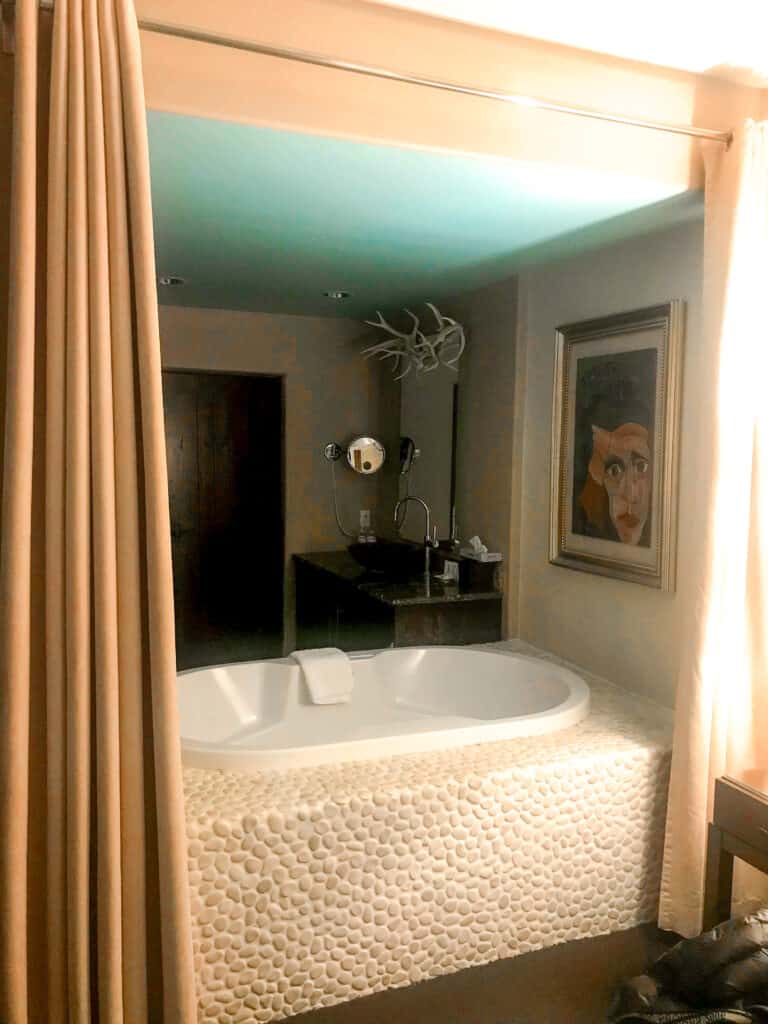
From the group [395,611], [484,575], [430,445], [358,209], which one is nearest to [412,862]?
[395,611]

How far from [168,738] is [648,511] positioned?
189 cm

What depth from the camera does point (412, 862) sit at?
2.14 metres

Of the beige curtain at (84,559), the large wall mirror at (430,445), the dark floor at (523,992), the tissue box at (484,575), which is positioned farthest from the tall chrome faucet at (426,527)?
the beige curtain at (84,559)

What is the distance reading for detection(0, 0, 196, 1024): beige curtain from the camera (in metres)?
1.57

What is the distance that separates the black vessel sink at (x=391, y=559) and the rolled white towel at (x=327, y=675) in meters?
1.08

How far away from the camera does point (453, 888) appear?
2195mm

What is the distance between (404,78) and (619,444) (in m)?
1.57

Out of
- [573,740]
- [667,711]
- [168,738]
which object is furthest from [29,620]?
[667,711]

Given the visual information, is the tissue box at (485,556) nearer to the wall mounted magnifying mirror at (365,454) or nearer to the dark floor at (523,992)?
the wall mounted magnifying mirror at (365,454)

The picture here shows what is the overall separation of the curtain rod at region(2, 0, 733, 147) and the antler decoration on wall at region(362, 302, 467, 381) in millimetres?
Result: 1643

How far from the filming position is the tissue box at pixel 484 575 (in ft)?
12.3

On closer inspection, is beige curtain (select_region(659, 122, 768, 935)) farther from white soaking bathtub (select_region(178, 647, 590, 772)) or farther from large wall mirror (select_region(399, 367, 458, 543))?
large wall mirror (select_region(399, 367, 458, 543))

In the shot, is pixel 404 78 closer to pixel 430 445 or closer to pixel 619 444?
pixel 619 444

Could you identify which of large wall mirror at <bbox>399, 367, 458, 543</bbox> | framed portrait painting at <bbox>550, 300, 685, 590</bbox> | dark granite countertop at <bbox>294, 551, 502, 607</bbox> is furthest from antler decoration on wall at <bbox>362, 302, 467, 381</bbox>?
dark granite countertop at <bbox>294, 551, 502, 607</bbox>
